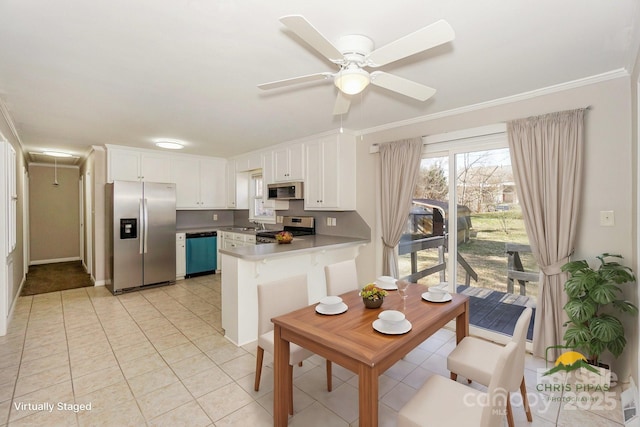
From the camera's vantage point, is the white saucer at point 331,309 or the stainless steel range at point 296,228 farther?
the stainless steel range at point 296,228

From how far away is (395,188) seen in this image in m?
3.62

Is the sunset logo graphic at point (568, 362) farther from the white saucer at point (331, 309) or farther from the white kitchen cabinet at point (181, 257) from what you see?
the white kitchen cabinet at point (181, 257)

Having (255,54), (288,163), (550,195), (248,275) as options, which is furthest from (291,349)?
(288,163)

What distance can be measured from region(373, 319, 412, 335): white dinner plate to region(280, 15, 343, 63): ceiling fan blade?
1510mm

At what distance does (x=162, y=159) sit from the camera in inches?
214

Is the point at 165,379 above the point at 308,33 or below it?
below

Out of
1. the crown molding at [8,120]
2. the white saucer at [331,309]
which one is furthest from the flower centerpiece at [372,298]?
the crown molding at [8,120]

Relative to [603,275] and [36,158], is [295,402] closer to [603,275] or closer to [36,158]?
[603,275]

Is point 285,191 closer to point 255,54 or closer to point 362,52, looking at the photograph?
point 255,54

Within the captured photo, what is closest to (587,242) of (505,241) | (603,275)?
(603,275)

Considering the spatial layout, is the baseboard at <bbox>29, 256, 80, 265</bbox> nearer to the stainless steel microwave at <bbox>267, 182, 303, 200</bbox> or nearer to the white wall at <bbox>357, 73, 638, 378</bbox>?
the stainless steel microwave at <bbox>267, 182, 303, 200</bbox>

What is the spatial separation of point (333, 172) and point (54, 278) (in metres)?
5.62

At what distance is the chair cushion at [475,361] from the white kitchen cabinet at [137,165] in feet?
17.7

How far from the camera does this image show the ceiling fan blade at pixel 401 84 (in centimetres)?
179
